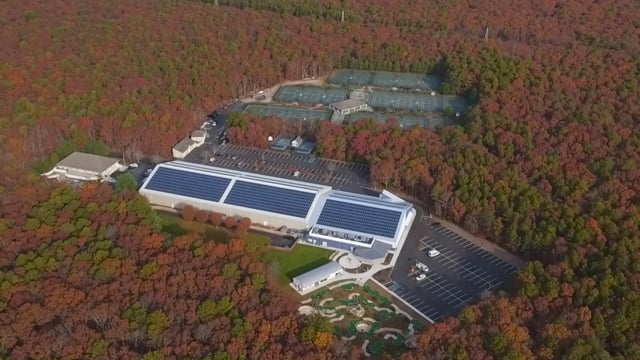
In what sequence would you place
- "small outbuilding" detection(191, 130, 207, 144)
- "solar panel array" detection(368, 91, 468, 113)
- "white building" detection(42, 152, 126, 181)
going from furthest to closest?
"solar panel array" detection(368, 91, 468, 113)
"small outbuilding" detection(191, 130, 207, 144)
"white building" detection(42, 152, 126, 181)

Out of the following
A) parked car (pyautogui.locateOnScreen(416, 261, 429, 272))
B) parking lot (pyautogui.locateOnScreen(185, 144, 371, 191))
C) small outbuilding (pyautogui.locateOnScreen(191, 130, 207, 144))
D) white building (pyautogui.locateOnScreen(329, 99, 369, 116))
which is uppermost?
white building (pyautogui.locateOnScreen(329, 99, 369, 116))

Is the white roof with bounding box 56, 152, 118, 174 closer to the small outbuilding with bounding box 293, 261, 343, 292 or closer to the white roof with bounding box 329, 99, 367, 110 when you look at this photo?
the small outbuilding with bounding box 293, 261, 343, 292

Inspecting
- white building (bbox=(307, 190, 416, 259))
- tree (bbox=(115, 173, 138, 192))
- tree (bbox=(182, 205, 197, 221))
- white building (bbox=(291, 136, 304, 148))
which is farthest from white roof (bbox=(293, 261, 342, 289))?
Result: white building (bbox=(291, 136, 304, 148))

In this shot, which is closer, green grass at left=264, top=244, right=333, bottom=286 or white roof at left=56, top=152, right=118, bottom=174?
green grass at left=264, top=244, right=333, bottom=286

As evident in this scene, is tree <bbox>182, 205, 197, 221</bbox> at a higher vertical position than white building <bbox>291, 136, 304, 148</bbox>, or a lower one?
lower

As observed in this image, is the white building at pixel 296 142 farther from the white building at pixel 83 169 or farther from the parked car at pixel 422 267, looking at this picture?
the parked car at pixel 422 267

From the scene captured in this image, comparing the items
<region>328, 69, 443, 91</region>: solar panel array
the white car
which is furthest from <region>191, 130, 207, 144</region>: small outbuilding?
the white car

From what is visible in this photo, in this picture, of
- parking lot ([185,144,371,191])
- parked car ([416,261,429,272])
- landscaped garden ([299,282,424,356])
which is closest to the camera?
landscaped garden ([299,282,424,356])

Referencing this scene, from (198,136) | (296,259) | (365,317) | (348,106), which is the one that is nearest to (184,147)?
(198,136)
